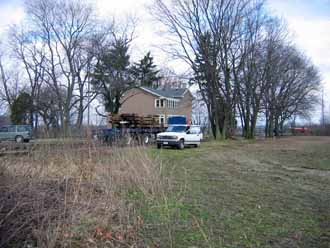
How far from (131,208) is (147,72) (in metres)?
50.3

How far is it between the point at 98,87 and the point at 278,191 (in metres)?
39.4

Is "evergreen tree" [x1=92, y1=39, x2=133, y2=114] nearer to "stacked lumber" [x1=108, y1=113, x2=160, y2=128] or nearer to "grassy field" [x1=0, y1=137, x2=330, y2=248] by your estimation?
"stacked lumber" [x1=108, y1=113, x2=160, y2=128]

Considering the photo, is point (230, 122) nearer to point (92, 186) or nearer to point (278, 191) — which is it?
point (278, 191)

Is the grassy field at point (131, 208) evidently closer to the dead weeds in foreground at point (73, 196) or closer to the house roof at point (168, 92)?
the dead weeds in foreground at point (73, 196)

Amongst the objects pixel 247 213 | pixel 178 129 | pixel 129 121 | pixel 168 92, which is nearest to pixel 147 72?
pixel 168 92

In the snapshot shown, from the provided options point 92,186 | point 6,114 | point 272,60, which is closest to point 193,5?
point 272,60

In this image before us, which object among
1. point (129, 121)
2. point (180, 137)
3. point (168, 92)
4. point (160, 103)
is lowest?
point (180, 137)

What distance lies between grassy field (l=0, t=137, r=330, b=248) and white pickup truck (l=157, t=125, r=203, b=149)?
1508 centimetres

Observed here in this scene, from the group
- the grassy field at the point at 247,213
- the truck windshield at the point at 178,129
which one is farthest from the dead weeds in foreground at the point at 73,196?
the truck windshield at the point at 178,129

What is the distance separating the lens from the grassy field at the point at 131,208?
13.7 feet

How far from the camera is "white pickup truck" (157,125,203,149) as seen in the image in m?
23.9

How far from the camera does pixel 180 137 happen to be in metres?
24.3

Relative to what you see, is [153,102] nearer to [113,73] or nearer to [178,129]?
[113,73]

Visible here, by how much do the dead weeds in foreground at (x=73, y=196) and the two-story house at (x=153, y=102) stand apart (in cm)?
4541
